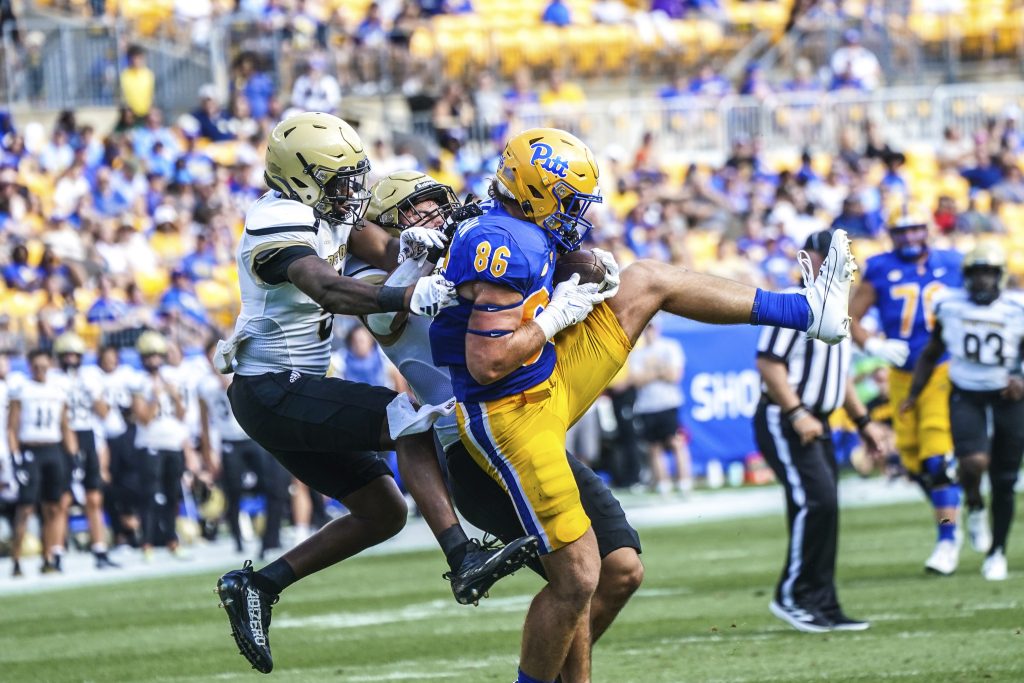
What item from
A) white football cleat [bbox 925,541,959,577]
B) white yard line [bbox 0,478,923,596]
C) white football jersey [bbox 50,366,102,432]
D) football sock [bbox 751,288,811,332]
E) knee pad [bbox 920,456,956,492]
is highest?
football sock [bbox 751,288,811,332]

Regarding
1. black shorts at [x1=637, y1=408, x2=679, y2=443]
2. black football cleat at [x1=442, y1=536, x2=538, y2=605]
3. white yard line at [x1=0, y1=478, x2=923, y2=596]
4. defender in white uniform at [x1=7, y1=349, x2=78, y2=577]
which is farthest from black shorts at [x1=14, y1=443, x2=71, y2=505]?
black football cleat at [x1=442, y1=536, x2=538, y2=605]

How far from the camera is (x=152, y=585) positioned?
38.1 feet

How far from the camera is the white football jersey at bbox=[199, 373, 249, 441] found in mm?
13414

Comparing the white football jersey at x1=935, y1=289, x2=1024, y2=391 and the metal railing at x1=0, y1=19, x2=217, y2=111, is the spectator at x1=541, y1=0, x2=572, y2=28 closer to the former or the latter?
the metal railing at x1=0, y1=19, x2=217, y2=111

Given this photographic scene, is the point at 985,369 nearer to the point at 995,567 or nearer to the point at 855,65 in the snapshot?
the point at 995,567

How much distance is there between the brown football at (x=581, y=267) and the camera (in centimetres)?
573

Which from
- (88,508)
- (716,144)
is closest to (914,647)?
(88,508)

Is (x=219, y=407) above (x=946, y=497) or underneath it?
underneath

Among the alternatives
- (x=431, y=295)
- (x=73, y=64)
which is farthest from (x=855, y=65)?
(x=431, y=295)

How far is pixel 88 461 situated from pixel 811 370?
6864 mm

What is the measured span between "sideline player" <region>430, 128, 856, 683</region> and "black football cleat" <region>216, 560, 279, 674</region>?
1.29 metres

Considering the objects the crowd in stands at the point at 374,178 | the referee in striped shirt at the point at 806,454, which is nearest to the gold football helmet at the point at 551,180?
the referee in striped shirt at the point at 806,454

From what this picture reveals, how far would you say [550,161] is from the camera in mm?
5625

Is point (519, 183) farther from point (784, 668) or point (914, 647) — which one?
point (914, 647)
